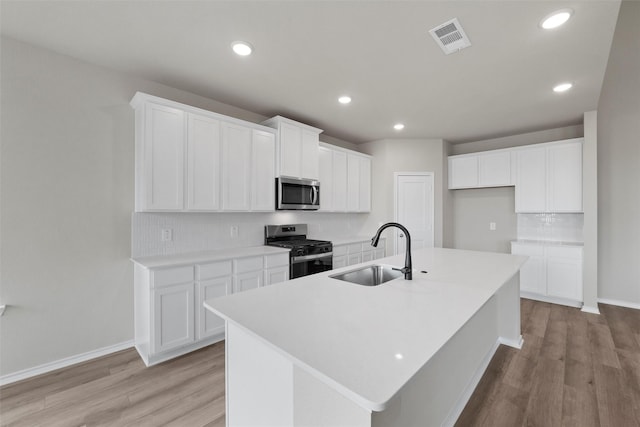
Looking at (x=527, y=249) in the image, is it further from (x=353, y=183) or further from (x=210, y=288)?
(x=210, y=288)

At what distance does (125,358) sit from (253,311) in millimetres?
2138

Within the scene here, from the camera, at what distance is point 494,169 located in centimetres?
462

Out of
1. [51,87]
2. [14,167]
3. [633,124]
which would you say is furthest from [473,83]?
[14,167]

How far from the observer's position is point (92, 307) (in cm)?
255

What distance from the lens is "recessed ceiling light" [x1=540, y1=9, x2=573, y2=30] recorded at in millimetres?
1849

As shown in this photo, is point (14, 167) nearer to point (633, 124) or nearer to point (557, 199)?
point (557, 199)

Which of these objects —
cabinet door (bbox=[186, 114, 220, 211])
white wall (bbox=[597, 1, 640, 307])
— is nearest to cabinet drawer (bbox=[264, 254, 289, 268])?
cabinet door (bbox=[186, 114, 220, 211])

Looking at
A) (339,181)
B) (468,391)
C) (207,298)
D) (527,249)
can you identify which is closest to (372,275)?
(468,391)

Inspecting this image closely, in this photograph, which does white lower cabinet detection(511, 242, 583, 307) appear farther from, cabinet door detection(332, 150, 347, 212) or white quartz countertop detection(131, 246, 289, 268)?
white quartz countertop detection(131, 246, 289, 268)

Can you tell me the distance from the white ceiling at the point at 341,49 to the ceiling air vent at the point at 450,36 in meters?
0.05

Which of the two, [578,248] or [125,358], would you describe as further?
[578,248]

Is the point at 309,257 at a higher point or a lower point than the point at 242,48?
lower

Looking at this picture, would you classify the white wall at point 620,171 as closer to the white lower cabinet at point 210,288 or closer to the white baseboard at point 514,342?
the white baseboard at point 514,342

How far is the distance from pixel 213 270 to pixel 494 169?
15.0 ft
